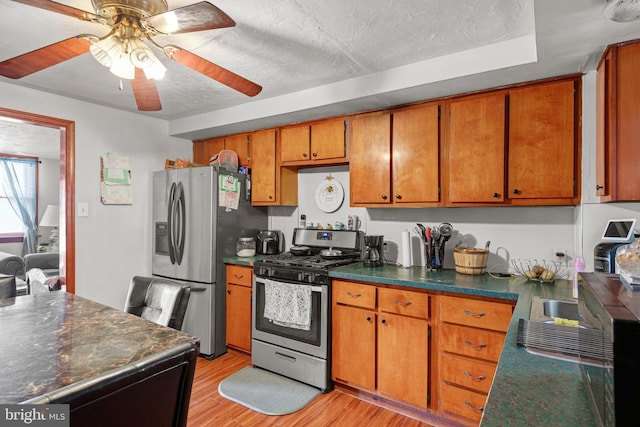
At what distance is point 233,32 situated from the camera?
1.90 metres

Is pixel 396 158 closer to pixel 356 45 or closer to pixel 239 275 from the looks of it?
pixel 356 45

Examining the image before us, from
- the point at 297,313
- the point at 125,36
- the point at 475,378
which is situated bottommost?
the point at 475,378

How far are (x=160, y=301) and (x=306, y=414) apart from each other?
1.27 metres

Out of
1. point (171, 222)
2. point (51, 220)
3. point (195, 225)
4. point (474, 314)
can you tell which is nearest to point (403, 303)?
point (474, 314)

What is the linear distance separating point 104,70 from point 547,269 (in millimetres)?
3327

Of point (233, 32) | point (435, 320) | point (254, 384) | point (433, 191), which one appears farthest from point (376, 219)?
point (233, 32)

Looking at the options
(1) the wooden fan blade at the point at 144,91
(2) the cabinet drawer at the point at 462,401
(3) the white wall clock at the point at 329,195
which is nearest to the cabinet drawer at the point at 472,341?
(2) the cabinet drawer at the point at 462,401

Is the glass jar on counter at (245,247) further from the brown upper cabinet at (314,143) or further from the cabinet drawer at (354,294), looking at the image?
the cabinet drawer at (354,294)

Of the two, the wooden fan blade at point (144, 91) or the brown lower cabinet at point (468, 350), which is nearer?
the wooden fan blade at point (144, 91)

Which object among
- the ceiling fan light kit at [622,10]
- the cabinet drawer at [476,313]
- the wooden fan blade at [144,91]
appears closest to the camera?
the ceiling fan light kit at [622,10]

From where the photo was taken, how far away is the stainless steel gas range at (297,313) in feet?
8.36

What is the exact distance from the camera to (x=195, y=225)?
322 centimetres

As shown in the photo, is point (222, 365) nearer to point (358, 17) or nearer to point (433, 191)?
point (433, 191)

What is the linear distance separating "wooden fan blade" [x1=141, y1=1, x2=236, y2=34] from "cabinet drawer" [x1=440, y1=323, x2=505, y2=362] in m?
2.01
